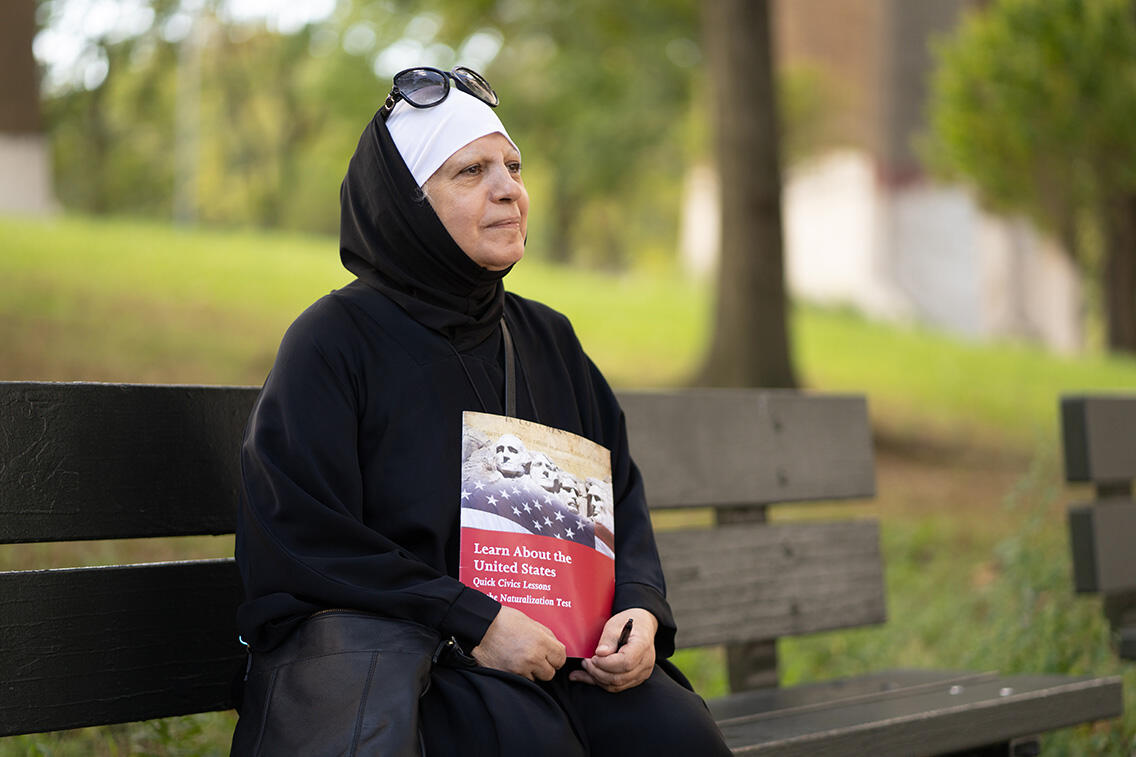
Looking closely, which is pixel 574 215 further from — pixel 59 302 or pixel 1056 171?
pixel 59 302

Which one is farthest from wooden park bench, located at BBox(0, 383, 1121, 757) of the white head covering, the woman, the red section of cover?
the white head covering

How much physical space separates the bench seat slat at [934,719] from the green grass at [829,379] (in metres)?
0.67

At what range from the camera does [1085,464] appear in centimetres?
463

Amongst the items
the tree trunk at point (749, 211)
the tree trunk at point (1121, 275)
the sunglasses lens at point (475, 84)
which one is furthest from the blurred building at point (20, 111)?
the tree trunk at point (1121, 275)

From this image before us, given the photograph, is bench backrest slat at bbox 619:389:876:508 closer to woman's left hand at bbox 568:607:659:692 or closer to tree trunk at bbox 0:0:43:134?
woman's left hand at bbox 568:607:659:692

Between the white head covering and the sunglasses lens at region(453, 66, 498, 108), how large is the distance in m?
0.07

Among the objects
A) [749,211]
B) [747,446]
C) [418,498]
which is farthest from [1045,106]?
[418,498]

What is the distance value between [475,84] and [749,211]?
9.57 m

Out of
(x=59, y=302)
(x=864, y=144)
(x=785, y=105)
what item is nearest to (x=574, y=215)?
(x=864, y=144)

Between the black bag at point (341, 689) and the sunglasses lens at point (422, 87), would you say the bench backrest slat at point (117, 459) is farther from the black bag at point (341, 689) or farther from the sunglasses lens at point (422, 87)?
the sunglasses lens at point (422, 87)

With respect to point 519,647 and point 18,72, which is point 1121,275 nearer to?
point 18,72

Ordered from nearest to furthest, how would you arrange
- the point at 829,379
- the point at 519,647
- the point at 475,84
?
the point at 519,647, the point at 475,84, the point at 829,379

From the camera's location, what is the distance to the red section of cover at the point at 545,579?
8.31 ft

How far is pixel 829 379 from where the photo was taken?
15383 mm
